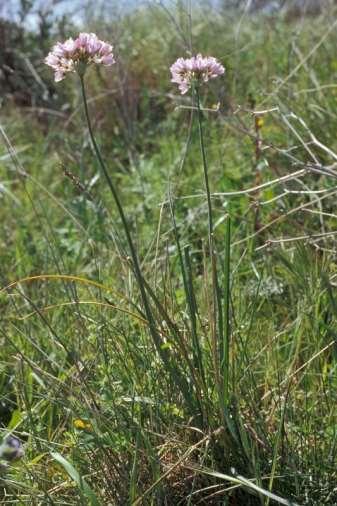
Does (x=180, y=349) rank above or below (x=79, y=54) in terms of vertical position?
below

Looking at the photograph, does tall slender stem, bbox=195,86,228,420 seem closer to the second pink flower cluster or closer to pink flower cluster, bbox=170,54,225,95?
pink flower cluster, bbox=170,54,225,95

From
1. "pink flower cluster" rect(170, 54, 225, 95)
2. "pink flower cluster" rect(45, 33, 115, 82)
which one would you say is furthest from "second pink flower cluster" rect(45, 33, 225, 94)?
"pink flower cluster" rect(170, 54, 225, 95)

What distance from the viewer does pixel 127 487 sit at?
137 cm

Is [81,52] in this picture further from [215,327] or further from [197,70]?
[215,327]

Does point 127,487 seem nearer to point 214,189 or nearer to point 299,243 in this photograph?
point 299,243

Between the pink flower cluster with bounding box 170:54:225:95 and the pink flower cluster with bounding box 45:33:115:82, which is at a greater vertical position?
the pink flower cluster with bounding box 45:33:115:82

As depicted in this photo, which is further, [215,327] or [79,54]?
[215,327]

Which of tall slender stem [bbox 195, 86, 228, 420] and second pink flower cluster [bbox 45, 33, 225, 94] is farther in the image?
tall slender stem [bbox 195, 86, 228, 420]

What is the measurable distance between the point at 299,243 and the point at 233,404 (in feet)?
1.74

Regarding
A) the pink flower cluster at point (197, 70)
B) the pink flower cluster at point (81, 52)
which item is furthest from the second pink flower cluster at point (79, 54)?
the pink flower cluster at point (197, 70)

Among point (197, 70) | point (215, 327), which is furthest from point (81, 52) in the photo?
point (215, 327)

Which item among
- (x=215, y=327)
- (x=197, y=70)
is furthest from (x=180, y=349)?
(x=197, y=70)

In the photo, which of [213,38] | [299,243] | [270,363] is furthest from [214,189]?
[213,38]

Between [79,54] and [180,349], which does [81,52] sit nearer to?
[79,54]
